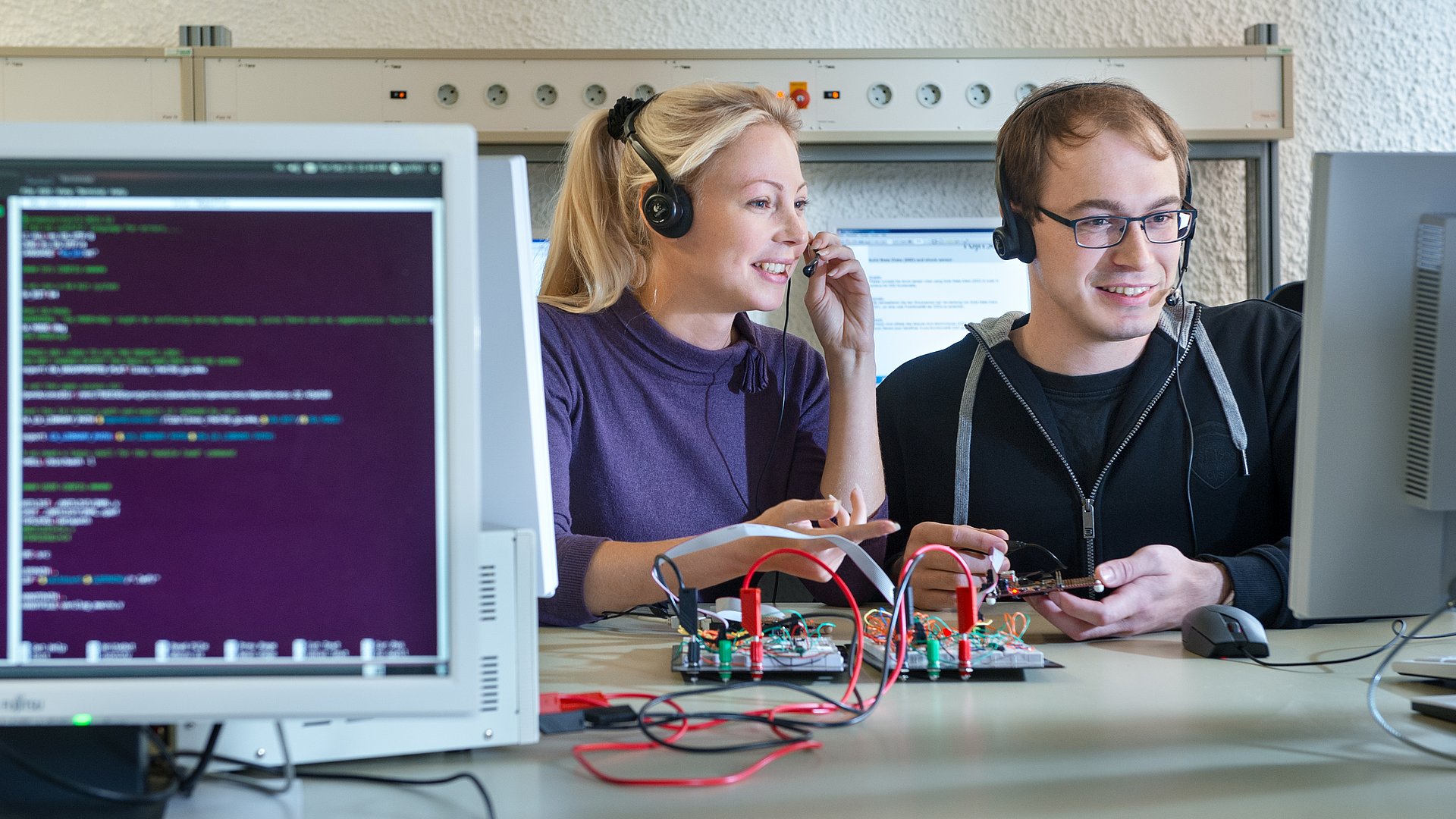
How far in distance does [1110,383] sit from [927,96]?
943 millimetres

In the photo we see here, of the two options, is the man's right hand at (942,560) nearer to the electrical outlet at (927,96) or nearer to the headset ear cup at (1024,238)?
the headset ear cup at (1024,238)

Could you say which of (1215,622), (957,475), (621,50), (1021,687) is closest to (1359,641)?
(1215,622)

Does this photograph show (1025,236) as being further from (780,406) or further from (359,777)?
(359,777)

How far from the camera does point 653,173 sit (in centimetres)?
149

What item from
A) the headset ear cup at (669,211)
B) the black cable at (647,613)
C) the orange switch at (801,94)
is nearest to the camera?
the black cable at (647,613)

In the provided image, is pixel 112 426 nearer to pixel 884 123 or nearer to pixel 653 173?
pixel 653 173

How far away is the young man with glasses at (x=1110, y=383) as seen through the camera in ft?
4.42

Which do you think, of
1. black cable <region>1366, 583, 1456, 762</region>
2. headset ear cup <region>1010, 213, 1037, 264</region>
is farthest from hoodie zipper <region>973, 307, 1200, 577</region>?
black cable <region>1366, 583, 1456, 762</region>

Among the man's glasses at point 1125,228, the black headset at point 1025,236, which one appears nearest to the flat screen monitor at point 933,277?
the black headset at point 1025,236

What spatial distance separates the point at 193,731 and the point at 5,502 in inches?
7.2

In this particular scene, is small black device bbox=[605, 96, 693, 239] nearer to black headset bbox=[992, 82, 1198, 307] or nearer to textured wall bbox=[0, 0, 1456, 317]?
black headset bbox=[992, 82, 1198, 307]

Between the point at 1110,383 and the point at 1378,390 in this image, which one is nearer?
the point at 1378,390

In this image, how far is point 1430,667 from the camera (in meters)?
0.84

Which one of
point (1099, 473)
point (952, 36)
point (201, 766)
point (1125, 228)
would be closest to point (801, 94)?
point (952, 36)
